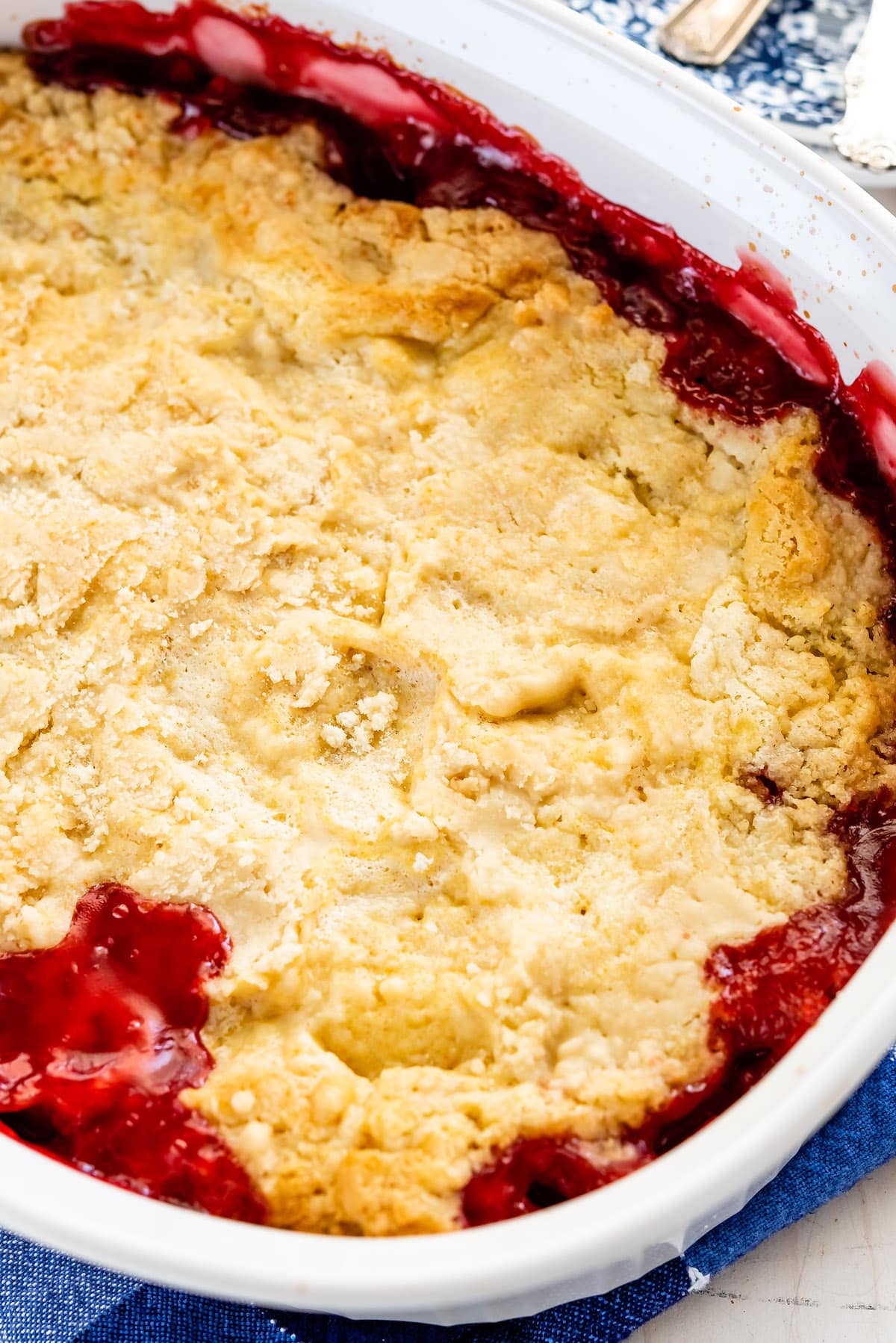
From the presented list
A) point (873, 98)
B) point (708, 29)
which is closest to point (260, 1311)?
point (873, 98)

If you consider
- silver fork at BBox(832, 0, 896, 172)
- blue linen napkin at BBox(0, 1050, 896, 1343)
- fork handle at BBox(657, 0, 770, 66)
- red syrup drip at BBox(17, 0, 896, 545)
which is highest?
silver fork at BBox(832, 0, 896, 172)

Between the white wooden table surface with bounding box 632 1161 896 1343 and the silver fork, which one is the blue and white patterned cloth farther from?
the white wooden table surface with bounding box 632 1161 896 1343

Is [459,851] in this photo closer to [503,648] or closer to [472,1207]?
[503,648]

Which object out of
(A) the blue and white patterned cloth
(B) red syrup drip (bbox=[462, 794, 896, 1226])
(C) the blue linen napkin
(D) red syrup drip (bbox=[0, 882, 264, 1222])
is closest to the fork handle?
(A) the blue and white patterned cloth

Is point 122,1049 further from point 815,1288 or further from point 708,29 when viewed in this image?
point 708,29

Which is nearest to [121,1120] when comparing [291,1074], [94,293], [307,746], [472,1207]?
[291,1074]
